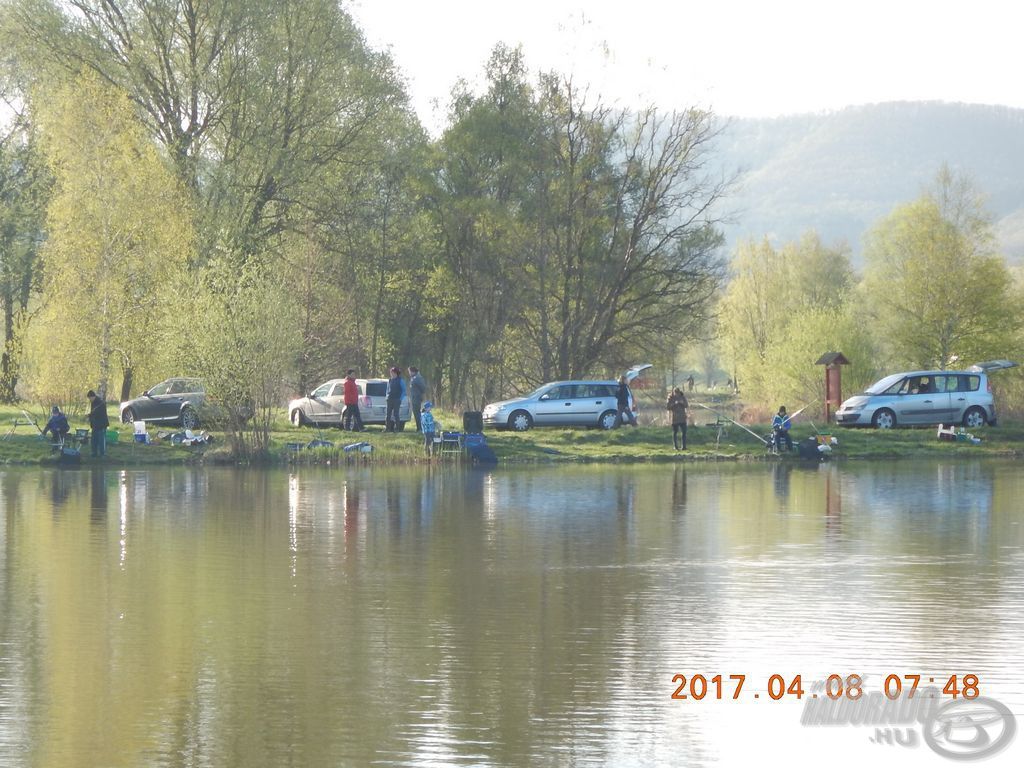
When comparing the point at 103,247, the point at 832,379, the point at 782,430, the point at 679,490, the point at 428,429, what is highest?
the point at 103,247

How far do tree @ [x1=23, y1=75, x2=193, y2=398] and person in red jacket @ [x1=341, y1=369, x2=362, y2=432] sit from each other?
5.55 metres

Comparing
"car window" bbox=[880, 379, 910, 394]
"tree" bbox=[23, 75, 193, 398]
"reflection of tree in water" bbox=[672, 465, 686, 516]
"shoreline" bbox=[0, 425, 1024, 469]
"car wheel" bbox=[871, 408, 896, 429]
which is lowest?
"reflection of tree in water" bbox=[672, 465, 686, 516]

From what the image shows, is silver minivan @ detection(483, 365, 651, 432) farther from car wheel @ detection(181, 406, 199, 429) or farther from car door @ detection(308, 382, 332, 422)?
car wheel @ detection(181, 406, 199, 429)

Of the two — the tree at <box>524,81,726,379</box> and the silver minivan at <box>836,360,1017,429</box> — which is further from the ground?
the tree at <box>524,81,726,379</box>

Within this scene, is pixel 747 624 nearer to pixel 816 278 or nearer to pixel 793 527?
pixel 793 527

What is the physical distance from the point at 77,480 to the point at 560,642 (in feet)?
69.8

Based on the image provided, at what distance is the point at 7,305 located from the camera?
185 feet

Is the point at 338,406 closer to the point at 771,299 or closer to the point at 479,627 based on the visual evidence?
the point at 479,627

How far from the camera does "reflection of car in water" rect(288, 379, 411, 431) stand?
44.3 meters

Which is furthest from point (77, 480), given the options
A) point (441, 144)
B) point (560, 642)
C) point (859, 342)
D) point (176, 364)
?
point (859, 342)

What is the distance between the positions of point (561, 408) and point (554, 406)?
227mm

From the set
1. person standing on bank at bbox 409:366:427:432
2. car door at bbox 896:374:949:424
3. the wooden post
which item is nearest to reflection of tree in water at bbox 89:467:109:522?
person standing on bank at bbox 409:366:427:432

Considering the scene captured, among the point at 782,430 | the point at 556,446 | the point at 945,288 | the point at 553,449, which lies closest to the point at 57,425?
the point at 553,449

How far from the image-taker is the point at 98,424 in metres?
36.2
